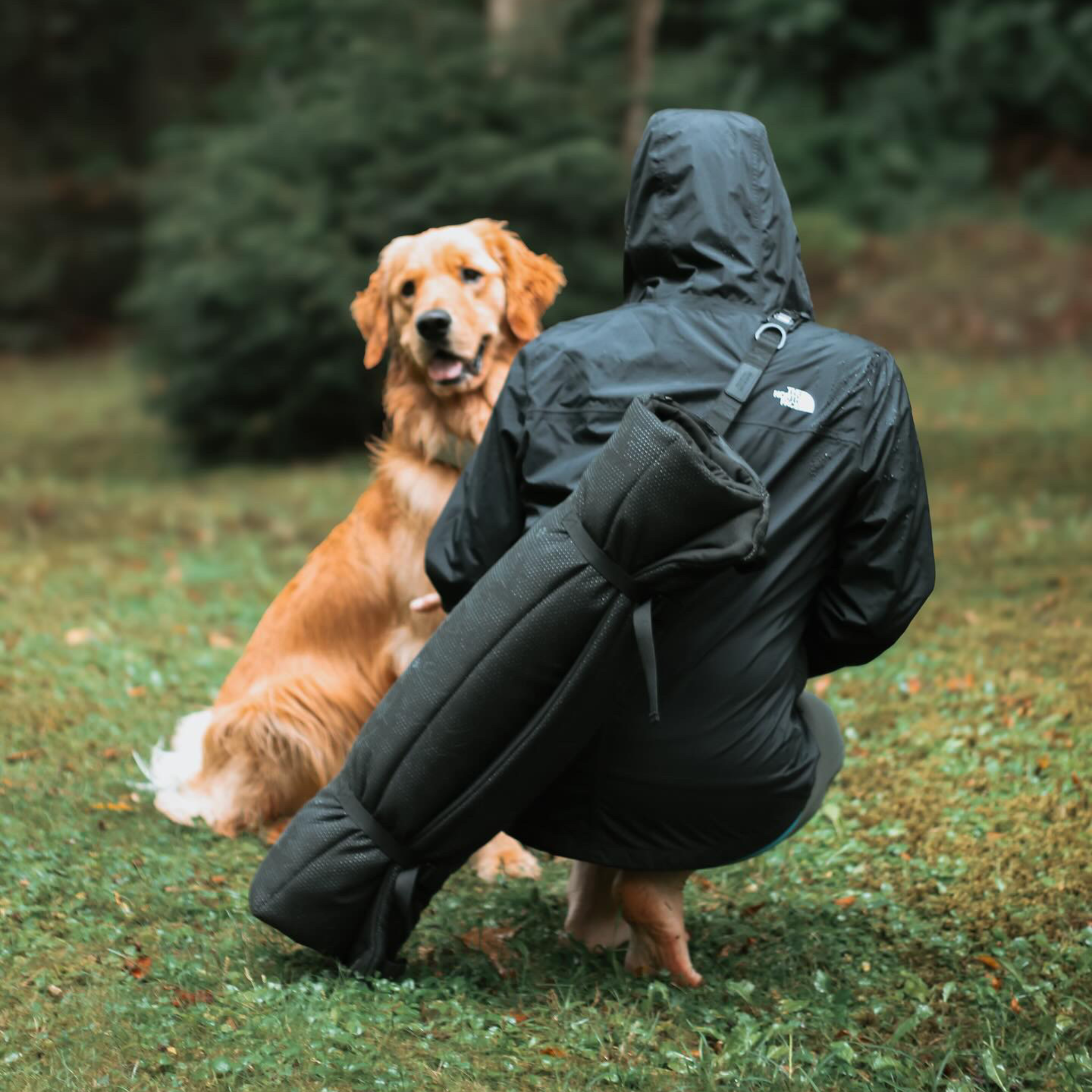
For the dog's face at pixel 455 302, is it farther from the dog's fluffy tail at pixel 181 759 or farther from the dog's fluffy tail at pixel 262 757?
the dog's fluffy tail at pixel 181 759

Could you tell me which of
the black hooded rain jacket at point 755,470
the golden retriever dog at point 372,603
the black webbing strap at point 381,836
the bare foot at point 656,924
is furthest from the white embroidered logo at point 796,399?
the golden retriever dog at point 372,603

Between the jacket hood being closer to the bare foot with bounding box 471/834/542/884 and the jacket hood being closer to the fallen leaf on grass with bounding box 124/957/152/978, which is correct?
the bare foot with bounding box 471/834/542/884

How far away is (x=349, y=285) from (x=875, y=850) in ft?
24.4

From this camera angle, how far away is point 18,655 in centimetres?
580

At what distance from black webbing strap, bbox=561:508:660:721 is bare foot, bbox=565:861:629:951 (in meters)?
0.82

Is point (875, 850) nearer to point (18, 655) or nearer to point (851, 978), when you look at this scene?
point (851, 978)

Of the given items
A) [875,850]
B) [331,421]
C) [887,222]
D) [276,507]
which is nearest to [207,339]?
[331,421]

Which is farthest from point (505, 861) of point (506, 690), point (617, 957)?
point (506, 690)

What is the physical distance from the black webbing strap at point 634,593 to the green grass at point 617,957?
0.84 meters

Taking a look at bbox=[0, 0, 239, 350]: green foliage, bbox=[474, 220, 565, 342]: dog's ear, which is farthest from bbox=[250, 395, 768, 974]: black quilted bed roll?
bbox=[0, 0, 239, 350]: green foliage

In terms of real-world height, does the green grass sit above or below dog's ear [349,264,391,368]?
below

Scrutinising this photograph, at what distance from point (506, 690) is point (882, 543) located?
884mm

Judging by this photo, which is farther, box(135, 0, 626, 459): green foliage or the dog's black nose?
box(135, 0, 626, 459): green foliage

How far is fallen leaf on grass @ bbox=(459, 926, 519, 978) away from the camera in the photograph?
11.5 feet
